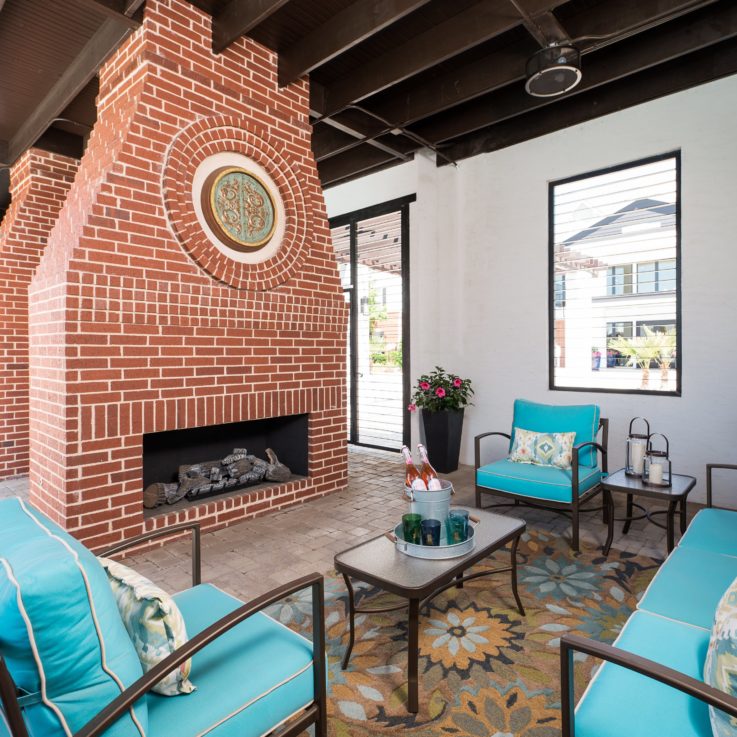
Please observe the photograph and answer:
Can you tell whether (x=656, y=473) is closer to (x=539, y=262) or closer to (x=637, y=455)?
(x=637, y=455)

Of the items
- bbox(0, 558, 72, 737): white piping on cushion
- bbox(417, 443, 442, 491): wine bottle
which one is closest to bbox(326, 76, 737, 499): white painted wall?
bbox(417, 443, 442, 491): wine bottle

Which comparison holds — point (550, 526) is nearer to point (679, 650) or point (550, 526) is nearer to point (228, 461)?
point (679, 650)

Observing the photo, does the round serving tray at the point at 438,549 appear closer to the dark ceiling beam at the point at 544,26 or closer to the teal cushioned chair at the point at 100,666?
the teal cushioned chair at the point at 100,666

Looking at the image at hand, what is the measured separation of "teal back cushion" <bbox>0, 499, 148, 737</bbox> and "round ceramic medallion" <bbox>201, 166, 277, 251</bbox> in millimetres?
2848

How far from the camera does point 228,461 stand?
13.5 ft

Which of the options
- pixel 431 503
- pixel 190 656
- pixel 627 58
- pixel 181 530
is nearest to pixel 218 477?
pixel 181 530

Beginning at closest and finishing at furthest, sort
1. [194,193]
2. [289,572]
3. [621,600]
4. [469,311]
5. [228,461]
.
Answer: [621,600], [289,572], [194,193], [228,461], [469,311]

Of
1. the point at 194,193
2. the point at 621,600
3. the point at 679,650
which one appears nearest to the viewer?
the point at 679,650

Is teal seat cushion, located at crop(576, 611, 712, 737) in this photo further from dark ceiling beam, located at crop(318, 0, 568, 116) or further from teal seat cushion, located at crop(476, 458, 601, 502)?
dark ceiling beam, located at crop(318, 0, 568, 116)

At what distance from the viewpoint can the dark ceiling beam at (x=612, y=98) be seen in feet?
13.3

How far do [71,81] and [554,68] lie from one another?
145 inches

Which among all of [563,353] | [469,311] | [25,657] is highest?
[469,311]

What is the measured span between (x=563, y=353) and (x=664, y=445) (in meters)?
1.25

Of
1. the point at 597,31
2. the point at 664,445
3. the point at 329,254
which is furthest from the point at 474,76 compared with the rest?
the point at 664,445
